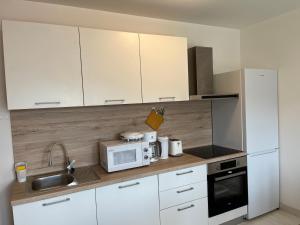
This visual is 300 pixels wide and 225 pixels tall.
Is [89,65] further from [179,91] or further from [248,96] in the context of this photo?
[248,96]

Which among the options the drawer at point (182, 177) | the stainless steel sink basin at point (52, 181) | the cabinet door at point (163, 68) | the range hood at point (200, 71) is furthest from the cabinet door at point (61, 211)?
the range hood at point (200, 71)

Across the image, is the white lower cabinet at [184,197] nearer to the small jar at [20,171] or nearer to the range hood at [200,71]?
the range hood at [200,71]

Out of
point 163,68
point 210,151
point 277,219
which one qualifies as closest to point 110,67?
point 163,68

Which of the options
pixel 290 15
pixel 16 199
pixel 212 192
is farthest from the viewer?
pixel 290 15

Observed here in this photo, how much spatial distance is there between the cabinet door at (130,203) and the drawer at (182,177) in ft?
0.28

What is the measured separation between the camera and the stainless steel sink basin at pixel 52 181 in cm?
197

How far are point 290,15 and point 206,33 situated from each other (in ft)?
3.17

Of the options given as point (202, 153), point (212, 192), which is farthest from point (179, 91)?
point (212, 192)

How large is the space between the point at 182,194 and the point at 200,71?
4.72 feet

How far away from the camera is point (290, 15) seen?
2.59 meters

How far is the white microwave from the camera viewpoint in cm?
204

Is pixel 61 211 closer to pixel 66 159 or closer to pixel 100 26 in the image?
pixel 66 159

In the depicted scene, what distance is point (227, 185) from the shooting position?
2512 mm

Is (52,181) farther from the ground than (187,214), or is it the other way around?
(52,181)
